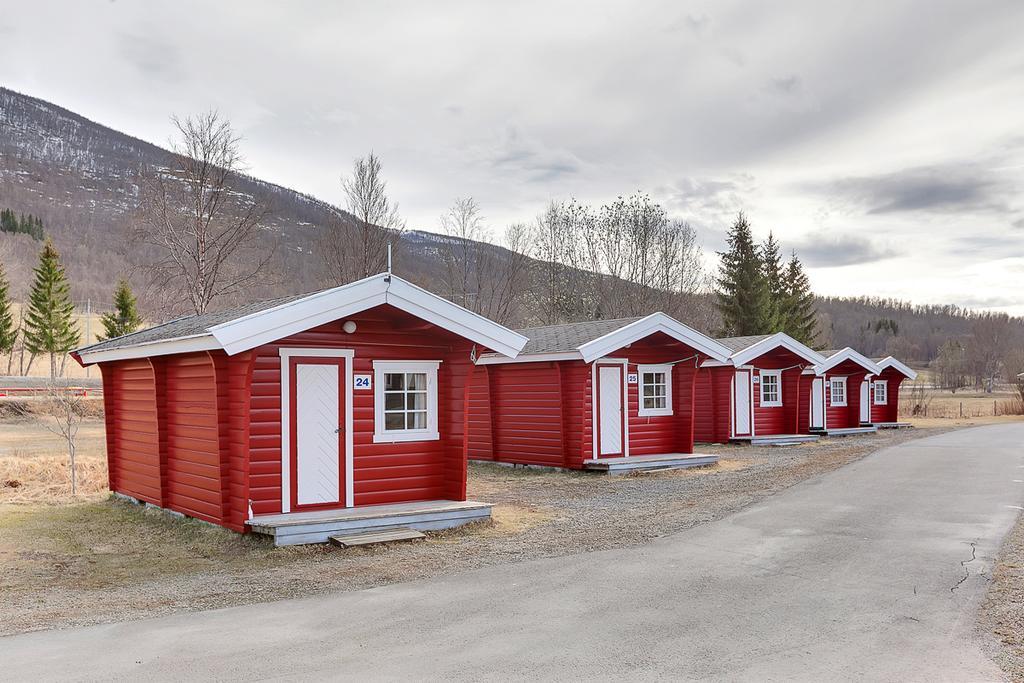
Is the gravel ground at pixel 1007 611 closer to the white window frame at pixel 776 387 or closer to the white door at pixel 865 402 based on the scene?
the white window frame at pixel 776 387

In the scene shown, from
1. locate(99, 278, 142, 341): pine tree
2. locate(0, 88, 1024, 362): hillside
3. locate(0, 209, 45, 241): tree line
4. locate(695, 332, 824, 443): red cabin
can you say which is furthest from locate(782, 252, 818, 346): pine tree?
locate(0, 209, 45, 241): tree line

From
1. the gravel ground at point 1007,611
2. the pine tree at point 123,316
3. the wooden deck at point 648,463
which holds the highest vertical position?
the pine tree at point 123,316

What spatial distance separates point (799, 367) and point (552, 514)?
54.1 feet

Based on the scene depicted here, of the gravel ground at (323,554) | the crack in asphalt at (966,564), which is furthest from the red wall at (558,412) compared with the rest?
the crack in asphalt at (966,564)

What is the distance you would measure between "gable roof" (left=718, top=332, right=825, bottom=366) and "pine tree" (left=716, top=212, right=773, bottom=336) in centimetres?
2068

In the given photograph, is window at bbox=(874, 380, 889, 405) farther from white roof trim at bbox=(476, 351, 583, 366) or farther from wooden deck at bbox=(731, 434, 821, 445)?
white roof trim at bbox=(476, 351, 583, 366)

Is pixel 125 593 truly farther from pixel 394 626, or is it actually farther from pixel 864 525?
pixel 864 525

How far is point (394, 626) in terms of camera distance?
6.11 m

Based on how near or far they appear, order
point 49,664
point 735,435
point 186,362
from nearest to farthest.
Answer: point 49,664
point 186,362
point 735,435

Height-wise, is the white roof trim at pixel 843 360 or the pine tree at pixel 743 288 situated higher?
the pine tree at pixel 743 288

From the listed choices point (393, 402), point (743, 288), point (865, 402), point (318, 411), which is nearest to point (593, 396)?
point (393, 402)

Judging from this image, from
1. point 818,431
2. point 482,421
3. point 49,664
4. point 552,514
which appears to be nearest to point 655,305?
point 818,431

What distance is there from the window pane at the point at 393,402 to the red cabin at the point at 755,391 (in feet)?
47.1

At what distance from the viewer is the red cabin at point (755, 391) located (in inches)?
949
